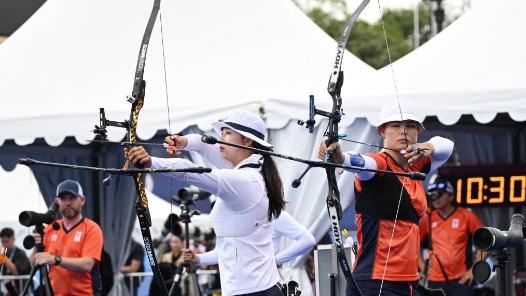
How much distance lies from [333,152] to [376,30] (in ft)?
142

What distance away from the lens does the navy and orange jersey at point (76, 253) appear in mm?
7957

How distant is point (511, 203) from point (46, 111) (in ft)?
12.3

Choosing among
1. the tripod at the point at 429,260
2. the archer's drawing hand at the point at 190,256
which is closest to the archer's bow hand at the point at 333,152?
the archer's drawing hand at the point at 190,256

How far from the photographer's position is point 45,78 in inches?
369

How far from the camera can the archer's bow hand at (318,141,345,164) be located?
4.77 meters

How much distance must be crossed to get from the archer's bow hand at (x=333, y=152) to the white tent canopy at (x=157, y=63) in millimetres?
3397

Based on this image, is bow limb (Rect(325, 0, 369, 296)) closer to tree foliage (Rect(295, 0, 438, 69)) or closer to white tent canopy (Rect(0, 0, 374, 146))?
white tent canopy (Rect(0, 0, 374, 146))

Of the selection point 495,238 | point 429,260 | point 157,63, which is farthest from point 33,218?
point 495,238

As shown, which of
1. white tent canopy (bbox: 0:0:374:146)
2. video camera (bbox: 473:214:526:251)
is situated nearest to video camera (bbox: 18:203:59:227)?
white tent canopy (bbox: 0:0:374:146)

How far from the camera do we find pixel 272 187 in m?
5.25

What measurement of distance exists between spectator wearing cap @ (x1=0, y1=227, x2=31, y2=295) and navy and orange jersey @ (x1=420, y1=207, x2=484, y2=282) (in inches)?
176

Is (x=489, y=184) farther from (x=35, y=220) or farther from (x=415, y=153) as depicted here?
(x=415, y=153)

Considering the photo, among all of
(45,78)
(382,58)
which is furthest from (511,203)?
(382,58)

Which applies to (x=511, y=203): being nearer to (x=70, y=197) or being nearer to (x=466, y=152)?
(x=466, y=152)
